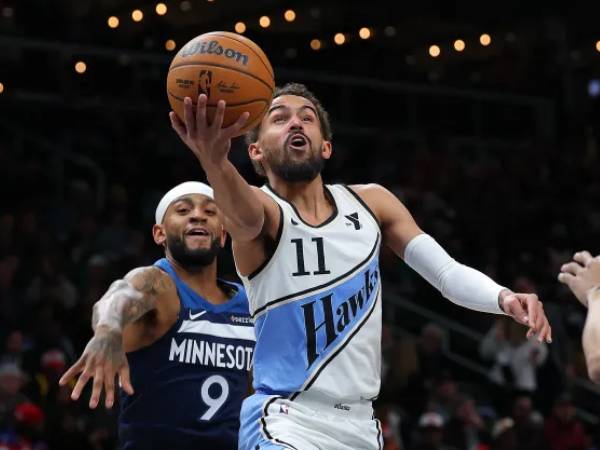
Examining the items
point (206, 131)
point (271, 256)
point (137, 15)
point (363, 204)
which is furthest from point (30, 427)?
point (137, 15)

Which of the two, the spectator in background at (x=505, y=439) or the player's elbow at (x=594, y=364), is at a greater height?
the player's elbow at (x=594, y=364)

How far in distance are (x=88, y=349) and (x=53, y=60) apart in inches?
495

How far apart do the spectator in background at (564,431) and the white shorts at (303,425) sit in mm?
7936

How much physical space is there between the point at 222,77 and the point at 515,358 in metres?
9.68

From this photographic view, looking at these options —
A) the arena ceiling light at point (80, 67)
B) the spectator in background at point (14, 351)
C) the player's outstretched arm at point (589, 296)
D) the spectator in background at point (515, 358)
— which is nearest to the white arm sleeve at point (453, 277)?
the player's outstretched arm at point (589, 296)

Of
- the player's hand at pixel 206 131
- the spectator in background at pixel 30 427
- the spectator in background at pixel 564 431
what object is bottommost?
the spectator in background at pixel 564 431

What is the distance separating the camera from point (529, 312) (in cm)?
512

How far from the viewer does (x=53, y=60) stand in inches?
688

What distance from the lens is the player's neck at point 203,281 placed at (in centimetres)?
691

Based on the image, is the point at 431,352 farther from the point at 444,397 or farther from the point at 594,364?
the point at 594,364

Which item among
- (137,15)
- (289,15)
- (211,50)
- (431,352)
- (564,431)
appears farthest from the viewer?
(289,15)

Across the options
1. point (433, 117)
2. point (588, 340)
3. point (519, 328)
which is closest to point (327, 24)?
point (433, 117)

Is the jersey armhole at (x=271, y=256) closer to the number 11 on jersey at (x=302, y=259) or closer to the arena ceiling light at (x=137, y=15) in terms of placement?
the number 11 on jersey at (x=302, y=259)

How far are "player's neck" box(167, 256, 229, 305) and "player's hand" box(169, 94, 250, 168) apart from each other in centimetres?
198
